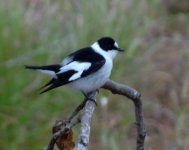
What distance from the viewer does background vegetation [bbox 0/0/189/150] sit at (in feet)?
15.9

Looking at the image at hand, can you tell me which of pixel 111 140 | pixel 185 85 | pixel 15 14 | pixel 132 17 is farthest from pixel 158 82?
pixel 15 14

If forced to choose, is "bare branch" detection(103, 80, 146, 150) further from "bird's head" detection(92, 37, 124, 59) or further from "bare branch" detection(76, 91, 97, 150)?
"bird's head" detection(92, 37, 124, 59)

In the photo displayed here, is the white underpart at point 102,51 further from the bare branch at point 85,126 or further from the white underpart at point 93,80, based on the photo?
the bare branch at point 85,126

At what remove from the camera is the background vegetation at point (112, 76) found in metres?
4.85

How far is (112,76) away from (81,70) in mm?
2871

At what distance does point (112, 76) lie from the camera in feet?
17.8

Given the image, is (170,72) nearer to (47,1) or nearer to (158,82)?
(158,82)

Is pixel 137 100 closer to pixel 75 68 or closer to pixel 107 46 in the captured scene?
pixel 75 68

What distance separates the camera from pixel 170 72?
20.7 ft

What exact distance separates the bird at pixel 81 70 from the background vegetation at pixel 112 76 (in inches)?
84.5

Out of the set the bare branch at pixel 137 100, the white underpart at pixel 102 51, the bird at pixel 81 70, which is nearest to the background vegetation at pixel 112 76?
the white underpart at pixel 102 51

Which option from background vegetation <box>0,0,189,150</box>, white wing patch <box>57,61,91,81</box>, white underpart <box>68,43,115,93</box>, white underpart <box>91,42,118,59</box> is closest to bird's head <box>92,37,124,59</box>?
white underpart <box>91,42,118,59</box>

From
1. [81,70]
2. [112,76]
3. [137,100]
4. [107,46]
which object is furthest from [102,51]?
[112,76]

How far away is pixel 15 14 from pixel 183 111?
169 cm
